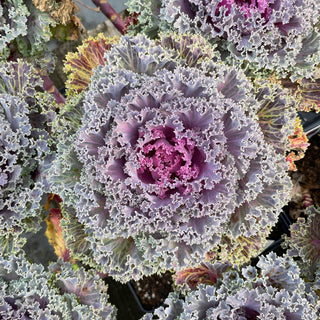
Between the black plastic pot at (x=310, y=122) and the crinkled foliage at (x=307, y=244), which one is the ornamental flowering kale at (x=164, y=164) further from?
the black plastic pot at (x=310, y=122)

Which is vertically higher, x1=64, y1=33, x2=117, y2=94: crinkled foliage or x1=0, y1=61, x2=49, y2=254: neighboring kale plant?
x1=64, y1=33, x2=117, y2=94: crinkled foliage

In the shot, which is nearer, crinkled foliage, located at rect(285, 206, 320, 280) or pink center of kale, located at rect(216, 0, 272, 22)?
pink center of kale, located at rect(216, 0, 272, 22)

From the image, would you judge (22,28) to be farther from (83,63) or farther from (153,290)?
(153,290)

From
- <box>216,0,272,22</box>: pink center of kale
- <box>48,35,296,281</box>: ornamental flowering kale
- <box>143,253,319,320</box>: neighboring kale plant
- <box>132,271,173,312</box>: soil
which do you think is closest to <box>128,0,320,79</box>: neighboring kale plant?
<box>216,0,272,22</box>: pink center of kale

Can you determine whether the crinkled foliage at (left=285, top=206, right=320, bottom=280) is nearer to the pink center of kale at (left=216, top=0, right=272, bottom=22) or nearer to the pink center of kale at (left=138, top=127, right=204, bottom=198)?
the pink center of kale at (left=138, top=127, right=204, bottom=198)

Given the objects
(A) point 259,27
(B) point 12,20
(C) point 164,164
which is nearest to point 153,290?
(C) point 164,164

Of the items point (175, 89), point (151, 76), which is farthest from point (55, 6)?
point (175, 89)

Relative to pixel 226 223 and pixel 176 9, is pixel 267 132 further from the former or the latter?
pixel 176 9

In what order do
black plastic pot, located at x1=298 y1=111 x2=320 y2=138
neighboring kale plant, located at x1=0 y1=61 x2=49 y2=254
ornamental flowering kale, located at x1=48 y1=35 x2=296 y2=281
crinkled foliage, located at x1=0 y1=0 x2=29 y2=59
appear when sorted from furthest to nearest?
black plastic pot, located at x1=298 y1=111 x2=320 y2=138
crinkled foliage, located at x1=0 y1=0 x2=29 y2=59
neighboring kale plant, located at x1=0 y1=61 x2=49 y2=254
ornamental flowering kale, located at x1=48 y1=35 x2=296 y2=281
